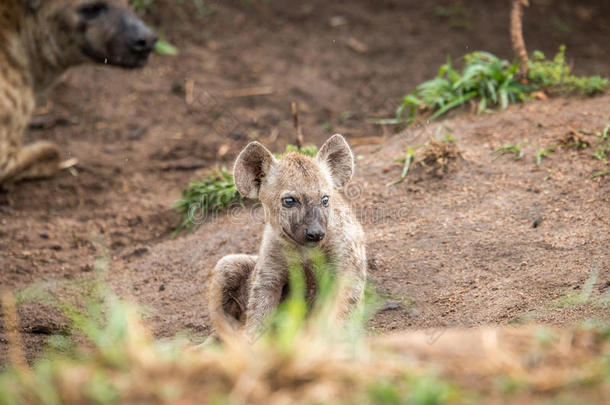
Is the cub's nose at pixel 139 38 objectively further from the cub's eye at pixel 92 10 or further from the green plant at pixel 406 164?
the green plant at pixel 406 164

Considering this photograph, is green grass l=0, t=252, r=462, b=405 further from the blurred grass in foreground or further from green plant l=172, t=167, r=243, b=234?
green plant l=172, t=167, r=243, b=234

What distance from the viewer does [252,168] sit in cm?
436

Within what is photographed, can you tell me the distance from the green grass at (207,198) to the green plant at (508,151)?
142 centimetres

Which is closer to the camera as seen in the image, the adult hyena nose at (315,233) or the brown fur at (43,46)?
the adult hyena nose at (315,233)

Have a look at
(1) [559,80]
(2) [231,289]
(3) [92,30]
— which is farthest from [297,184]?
(3) [92,30]

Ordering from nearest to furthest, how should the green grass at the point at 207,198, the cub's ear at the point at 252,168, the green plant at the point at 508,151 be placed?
1. the cub's ear at the point at 252,168
2. the green plant at the point at 508,151
3. the green grass at the point at 207,198

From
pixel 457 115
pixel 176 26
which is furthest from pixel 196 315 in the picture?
pixel 176 26

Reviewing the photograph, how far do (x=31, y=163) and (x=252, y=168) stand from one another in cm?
374

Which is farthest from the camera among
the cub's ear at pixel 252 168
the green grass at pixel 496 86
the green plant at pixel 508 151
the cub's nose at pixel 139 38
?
the cub's nose at pixel 139 38

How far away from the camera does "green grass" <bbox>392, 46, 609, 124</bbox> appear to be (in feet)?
20.7

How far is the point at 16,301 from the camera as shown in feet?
16.6

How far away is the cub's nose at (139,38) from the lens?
6891mm

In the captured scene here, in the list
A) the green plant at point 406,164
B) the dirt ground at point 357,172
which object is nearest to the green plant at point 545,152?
the dirt ground at point 357,172

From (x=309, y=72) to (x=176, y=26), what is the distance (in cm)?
200
